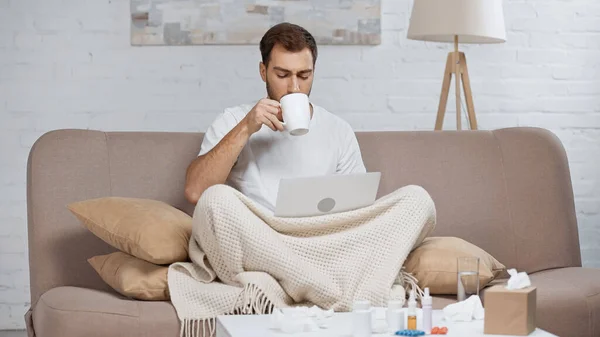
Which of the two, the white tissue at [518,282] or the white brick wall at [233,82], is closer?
the white tissue at [518,282]

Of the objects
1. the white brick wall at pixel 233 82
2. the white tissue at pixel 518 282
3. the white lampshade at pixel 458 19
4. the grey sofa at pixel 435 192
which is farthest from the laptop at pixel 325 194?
the white brick wall at pixel 233 82

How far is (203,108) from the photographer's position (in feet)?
13.4

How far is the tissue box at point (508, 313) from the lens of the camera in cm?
190

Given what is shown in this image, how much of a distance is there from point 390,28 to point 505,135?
1137 millimetres

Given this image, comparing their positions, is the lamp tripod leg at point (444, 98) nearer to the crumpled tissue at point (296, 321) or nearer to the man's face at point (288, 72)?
the man's face at point (288, 72)

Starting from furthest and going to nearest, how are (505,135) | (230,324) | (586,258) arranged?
(586,258) < (505,135) < (230,324)

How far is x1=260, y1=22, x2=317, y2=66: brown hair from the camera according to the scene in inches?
118

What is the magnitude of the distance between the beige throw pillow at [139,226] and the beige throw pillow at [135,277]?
0.08ft

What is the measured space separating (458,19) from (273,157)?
0.98 m

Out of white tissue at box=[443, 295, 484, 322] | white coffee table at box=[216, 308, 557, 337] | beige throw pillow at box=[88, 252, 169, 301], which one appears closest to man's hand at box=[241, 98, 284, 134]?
beige throw pillow at box=[88, 252, 169, 301]

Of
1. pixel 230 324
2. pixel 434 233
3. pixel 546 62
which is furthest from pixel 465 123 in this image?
pixel 230 324

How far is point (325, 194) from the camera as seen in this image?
248cm

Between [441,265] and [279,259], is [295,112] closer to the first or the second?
[279,259]

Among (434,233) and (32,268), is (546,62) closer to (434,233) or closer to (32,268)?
(434,233)
